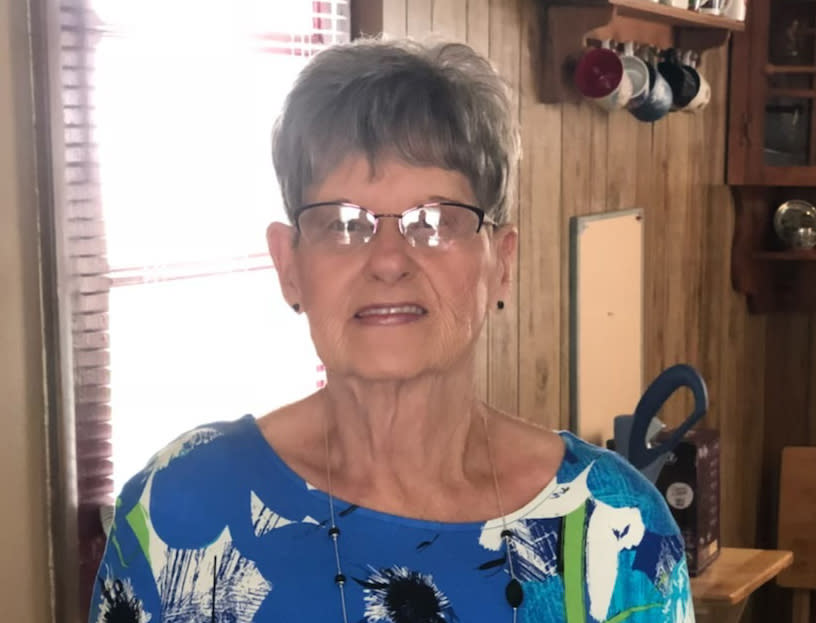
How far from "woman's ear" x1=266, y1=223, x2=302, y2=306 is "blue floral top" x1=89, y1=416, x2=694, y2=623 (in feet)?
0.52

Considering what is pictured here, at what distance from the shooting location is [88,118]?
1.57 metres

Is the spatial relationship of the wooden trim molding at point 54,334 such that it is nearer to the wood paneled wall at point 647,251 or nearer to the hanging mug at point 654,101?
the wood paneled wall at point 647,251

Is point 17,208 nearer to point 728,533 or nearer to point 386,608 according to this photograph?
point 386,608

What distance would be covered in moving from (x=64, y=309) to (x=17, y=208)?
0.14 m

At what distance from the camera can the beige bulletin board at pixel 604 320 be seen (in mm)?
2756

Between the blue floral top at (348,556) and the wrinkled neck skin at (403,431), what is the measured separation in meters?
0.05

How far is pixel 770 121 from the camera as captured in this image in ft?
12.2

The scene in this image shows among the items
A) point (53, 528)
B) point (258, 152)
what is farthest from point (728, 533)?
point (53, 528)

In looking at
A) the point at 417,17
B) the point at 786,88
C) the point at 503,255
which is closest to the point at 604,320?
the point at 417,17

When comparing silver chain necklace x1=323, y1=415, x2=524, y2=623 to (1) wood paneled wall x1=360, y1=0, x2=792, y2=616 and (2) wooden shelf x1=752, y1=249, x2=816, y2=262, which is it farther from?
(2) wooden shelf x1=752, y1=249, x2=816, y2=262

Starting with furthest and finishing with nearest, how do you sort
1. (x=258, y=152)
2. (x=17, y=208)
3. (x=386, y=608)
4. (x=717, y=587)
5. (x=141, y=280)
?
(x=717, y=587) < (x=258, y=152) < (x=141, y=280) < (x=17, y=208) < (x=386, y=608)

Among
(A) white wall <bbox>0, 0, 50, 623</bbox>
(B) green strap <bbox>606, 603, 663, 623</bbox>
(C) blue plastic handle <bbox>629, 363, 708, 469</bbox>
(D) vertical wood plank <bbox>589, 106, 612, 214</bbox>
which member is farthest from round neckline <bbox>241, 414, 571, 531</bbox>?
(D) vertical wood plank <bbox>589, 106, 612, 214</bbox>

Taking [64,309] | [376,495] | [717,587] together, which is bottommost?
[717,587]

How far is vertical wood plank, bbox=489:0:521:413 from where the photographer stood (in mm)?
2402
